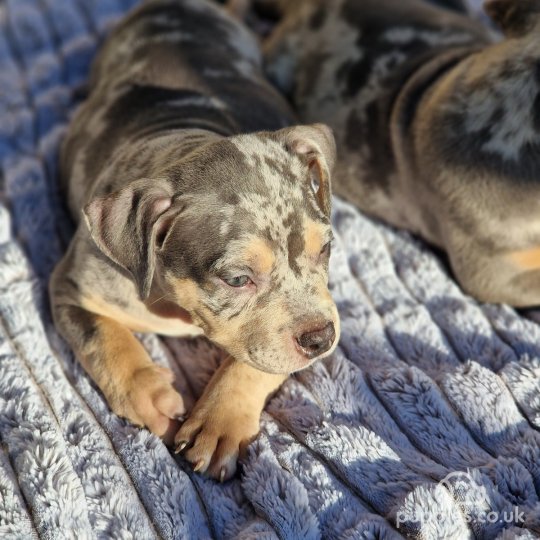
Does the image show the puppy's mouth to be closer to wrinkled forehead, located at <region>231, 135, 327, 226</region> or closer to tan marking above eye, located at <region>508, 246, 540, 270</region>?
wrinkled forehead, located at <region>231, 135, 327, 226</region>

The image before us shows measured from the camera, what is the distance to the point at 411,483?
335cm

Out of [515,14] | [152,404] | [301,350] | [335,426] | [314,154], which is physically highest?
[515,14]

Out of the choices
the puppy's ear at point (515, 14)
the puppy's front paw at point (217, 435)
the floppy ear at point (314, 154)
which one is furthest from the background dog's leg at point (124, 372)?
the puppy's ear at point (515, 14)

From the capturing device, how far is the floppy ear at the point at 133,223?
11.1 ft

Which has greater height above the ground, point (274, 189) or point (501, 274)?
point (274, 189)

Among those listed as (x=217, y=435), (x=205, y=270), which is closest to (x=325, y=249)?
(x=205, y=270)

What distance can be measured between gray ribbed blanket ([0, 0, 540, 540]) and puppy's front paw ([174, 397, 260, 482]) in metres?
0.07

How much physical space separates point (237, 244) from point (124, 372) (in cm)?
94

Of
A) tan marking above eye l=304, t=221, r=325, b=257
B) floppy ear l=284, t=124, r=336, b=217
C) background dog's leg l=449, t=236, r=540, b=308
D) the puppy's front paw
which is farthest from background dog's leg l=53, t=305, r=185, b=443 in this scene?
background dog's leg l=449, t=236, r=540, b=308

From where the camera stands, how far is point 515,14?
461cm

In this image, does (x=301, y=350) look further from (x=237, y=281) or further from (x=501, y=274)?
(x=501, y=274)

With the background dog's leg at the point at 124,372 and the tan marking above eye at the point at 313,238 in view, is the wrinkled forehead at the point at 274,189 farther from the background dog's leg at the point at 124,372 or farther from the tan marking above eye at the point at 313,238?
the background dog's leg at the point at 124,372

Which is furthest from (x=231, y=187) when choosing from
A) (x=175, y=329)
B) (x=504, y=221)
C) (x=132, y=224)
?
(x=504, y=221)

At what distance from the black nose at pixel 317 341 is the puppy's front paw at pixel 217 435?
470mm
